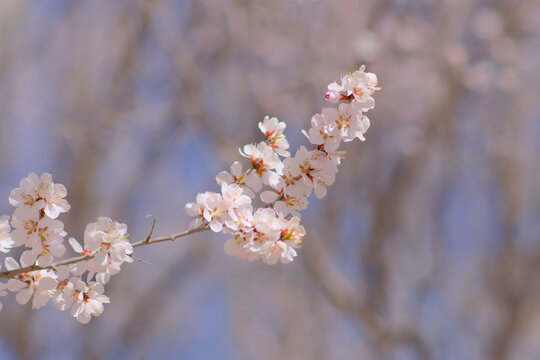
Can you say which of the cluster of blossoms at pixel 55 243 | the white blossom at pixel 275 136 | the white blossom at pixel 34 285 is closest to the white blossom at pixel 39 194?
the cluster of blossoms at pixel 55 243

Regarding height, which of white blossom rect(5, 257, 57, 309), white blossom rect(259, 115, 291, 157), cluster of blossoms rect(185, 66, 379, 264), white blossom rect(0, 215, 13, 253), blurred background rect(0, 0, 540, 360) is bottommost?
white blossom rect(5, 257, 57, 309)

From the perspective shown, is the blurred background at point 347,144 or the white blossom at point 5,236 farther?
the blurred background at point 347,144

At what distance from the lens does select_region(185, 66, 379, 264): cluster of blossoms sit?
106 centimetres

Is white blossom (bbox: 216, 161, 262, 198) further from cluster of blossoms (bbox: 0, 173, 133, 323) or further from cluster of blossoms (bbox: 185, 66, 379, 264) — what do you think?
cluster of blossoms (bbox: 0, 173, 133, 323)

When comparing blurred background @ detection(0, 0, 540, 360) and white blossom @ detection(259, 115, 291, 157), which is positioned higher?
blurred background @ detection(0, 0, 540, 360)

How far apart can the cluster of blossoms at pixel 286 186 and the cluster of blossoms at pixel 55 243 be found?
6.3 inches

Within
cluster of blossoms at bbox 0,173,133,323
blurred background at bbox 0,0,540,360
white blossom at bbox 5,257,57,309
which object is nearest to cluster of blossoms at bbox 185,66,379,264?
cluster of blossoms at bbox 0,173,133,323

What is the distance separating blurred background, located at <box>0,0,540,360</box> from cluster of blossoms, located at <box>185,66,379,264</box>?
2538mm

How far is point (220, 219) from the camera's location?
1.08 meters

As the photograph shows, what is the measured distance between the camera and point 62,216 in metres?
4.29

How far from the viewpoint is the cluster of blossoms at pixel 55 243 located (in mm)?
1021

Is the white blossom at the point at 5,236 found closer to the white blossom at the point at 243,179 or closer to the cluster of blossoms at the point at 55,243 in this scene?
the cluster of blossoms at the point at 55,243

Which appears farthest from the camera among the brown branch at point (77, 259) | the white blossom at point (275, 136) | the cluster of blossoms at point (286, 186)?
the white blossom at point (275, 136)

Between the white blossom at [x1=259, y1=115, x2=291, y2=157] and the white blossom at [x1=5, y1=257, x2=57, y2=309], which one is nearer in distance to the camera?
the white blossom at [x1=5, y1=257, x2=57, y2=309]
